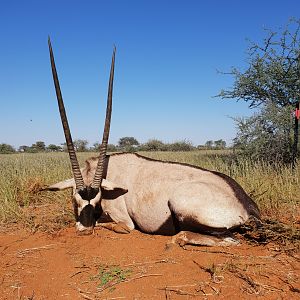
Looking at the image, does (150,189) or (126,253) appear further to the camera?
(150,189)

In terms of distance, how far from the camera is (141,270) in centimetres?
313

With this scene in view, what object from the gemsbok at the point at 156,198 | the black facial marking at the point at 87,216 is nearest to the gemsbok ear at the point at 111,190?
the gemsbok at the point at 156,198

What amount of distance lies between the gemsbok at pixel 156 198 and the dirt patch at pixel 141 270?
0.22 m

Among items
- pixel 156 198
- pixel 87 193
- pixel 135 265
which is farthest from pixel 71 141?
pixel 135 265

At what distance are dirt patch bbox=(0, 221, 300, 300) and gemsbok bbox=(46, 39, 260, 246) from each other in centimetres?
22

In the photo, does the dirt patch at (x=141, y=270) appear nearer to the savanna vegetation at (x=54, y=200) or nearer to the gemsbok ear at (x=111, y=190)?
the gemsbok ear at (x=111, y=190)

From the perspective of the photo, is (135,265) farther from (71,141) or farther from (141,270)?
(71,141)

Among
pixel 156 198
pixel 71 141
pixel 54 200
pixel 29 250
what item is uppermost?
pixel 71 141

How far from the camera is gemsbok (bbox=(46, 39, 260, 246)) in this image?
371 centimetres

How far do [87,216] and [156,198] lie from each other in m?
0.87

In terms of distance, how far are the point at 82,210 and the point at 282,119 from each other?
22.4 feet

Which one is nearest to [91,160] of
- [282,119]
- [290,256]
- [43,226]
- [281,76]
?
[43,226]

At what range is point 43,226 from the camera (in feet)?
15.6

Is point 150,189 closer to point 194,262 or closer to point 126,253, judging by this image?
point 126,253
